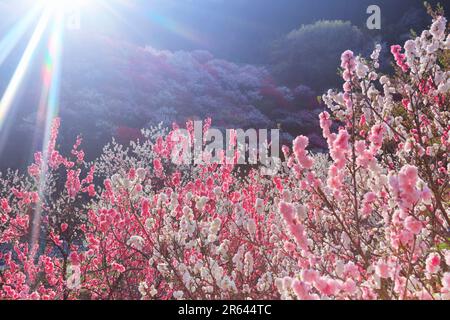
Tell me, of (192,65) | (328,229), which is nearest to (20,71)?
(192,65)

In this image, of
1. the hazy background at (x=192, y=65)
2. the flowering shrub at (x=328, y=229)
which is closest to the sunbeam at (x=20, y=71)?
the hazy background at (x=192, y=65)

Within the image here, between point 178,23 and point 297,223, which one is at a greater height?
point 178,23

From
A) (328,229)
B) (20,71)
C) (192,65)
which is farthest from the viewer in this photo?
(192,65)

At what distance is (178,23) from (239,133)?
18559mm

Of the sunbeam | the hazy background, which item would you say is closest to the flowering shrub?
the hazy background

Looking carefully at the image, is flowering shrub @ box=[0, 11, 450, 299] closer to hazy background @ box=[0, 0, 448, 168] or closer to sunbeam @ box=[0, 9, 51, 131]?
hazy background @ box=[0, 0, 448, 168]

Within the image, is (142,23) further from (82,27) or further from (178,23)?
(82,27)

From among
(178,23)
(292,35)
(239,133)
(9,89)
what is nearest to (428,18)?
(292,35)

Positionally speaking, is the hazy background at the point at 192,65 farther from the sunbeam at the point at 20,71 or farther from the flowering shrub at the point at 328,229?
the flowering shrub at the point at 328,229

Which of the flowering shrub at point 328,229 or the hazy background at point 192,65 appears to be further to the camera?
the hazy background at point 192,65

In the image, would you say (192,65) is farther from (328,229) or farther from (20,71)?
(328,229)

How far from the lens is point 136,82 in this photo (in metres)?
18.4

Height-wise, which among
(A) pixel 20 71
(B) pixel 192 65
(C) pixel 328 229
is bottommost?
(C) pixel 328 229

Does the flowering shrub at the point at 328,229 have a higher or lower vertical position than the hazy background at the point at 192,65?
lower
